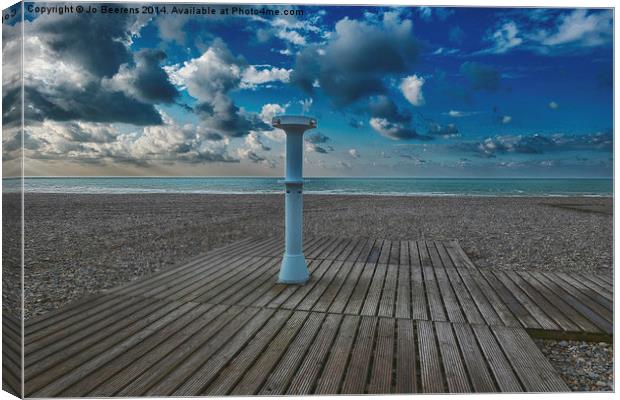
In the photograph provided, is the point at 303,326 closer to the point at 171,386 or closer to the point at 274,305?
the point at 274,305

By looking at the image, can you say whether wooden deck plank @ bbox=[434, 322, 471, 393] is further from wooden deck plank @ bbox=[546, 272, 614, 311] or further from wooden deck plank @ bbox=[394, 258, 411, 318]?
wooden deck plank @ bbox=[546, 272, 614, 311]

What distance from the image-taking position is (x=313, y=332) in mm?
2811

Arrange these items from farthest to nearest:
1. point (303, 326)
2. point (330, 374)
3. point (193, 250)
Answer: point (193, 250)
point (303, 326)
point (330, 374)

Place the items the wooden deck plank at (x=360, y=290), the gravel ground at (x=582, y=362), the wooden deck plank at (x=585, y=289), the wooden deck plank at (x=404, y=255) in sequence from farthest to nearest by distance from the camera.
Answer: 1. the wooden deck plank at (x=404, y=255)
2. the wooden deck plank at (x=585, y=289)
3. the wooden deck plank at (x=360, y=290)
4. the gravel ground at (x=582, y=362)

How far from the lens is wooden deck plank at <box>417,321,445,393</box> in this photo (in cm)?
221

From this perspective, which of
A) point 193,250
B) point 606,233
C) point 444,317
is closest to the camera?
point 444,317

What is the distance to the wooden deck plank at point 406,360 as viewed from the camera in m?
2.20

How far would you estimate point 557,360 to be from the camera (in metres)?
2.80

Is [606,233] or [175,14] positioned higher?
[175,14]

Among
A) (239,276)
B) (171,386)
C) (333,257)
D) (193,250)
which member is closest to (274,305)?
(239,276)

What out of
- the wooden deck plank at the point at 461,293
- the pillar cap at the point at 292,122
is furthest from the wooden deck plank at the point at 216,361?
the pillar cap at the point at 292,122

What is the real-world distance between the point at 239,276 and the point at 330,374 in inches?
92.9

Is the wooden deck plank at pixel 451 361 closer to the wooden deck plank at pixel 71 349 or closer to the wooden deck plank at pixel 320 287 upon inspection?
the wooden deck plank at pixel 320 287

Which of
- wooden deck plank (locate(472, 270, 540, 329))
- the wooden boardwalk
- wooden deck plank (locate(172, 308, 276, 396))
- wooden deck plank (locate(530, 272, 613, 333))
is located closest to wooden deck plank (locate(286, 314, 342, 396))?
the wooden boardwalk
